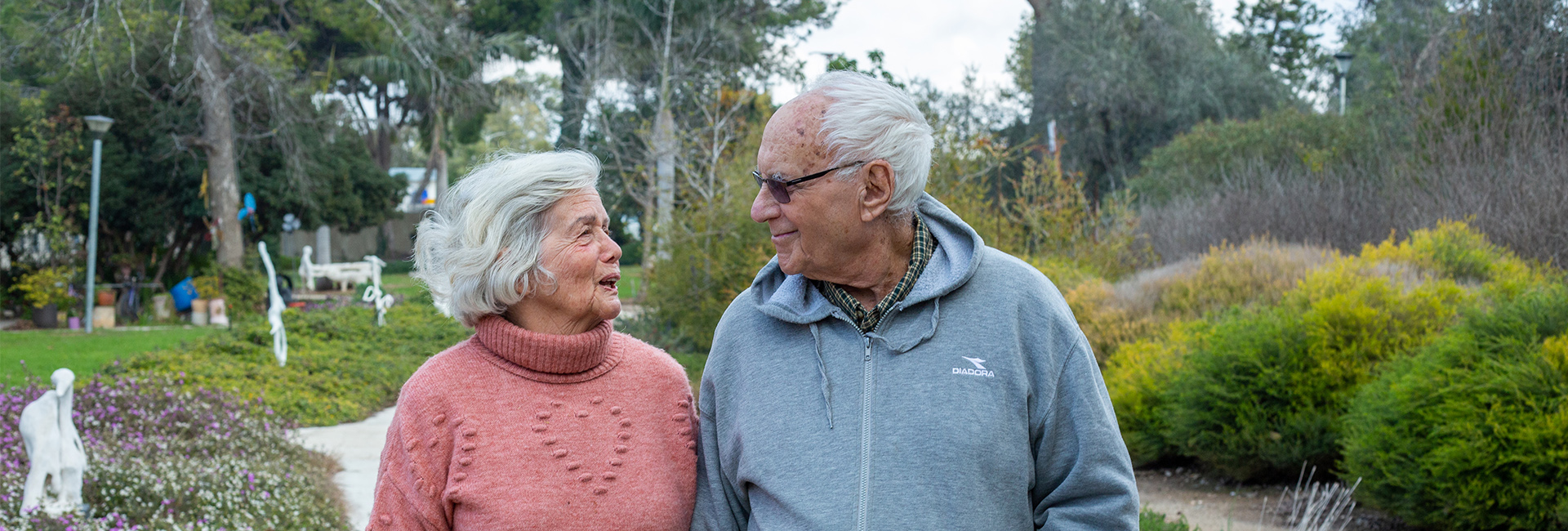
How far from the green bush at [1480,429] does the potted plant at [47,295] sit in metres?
15.4

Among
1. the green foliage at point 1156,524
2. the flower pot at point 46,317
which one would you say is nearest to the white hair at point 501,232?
the green foliage at point 1156,524

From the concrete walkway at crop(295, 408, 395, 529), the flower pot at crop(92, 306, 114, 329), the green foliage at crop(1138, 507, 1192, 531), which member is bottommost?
the flower pot at crop(92, 306, 114, 329)

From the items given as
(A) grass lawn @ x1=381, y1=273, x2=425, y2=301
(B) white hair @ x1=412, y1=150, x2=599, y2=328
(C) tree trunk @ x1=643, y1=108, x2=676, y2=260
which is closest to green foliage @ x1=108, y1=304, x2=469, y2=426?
(C) tree trunk @ x1=643, y1=108, x2=676, y2=260

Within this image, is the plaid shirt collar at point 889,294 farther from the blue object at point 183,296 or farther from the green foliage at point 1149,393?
the blue object at point 183,296

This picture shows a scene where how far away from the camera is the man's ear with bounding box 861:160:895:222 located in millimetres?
1907

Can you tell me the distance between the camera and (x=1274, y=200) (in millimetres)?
11734

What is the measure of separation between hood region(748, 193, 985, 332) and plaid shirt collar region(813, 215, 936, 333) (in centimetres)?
2

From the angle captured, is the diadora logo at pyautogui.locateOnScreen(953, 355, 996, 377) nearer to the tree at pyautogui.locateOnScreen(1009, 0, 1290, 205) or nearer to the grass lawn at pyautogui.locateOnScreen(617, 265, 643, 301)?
the grass lawn at pyautogui.locateOnScreen(617, 265, 643, 301)

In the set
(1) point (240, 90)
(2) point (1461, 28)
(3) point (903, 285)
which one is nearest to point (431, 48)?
(1) point (240, 90)

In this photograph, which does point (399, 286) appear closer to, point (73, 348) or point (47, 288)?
point (47, 288)

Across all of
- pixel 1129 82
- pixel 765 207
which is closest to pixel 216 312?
pixel 765 207

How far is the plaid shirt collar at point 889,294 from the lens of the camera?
1922 mm

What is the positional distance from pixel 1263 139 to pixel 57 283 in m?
17.1

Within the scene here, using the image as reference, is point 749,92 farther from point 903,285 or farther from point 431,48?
point 903,285
